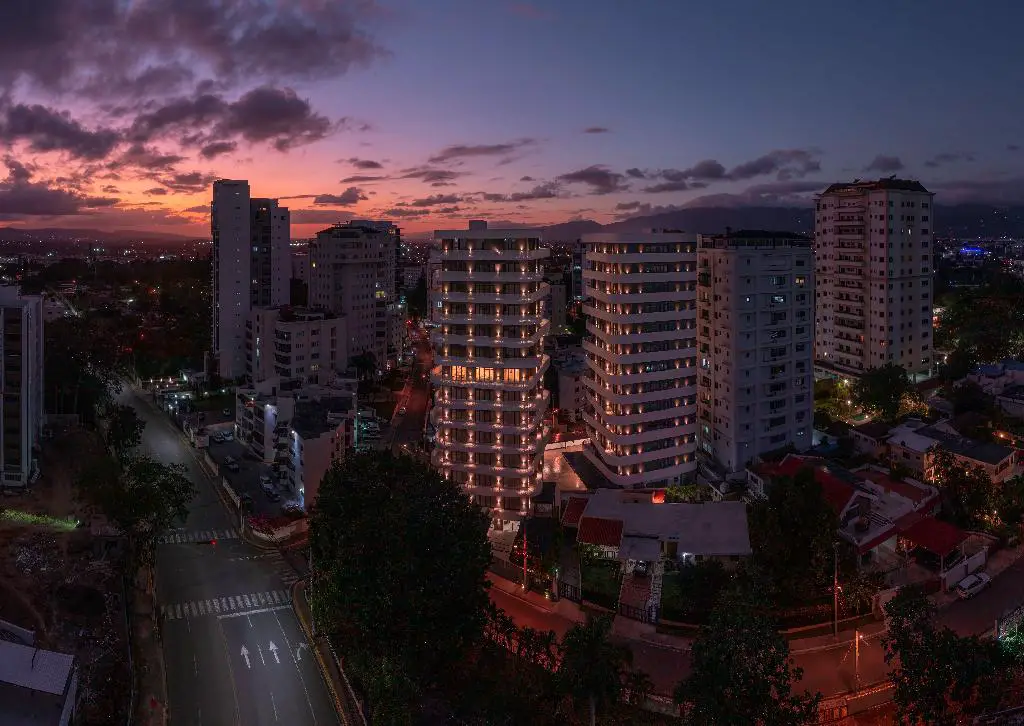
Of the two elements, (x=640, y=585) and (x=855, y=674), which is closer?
(x=855, y=674)

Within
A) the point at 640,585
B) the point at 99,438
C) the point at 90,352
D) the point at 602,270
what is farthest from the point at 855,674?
the point at 90,352

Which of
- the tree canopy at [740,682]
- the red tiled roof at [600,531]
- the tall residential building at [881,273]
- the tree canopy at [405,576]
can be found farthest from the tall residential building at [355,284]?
the tree canopy at [740,682]

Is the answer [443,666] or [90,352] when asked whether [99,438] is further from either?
[443,666]

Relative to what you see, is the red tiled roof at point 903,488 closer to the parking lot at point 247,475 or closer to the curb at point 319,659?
the curb at point 319,659

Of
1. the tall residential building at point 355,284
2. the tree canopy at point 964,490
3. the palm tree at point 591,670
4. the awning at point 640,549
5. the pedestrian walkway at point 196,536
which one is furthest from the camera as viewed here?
the tall residential building at point 355,284

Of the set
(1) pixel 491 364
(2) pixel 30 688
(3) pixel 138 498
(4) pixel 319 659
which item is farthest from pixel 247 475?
(2) pixel 30 688

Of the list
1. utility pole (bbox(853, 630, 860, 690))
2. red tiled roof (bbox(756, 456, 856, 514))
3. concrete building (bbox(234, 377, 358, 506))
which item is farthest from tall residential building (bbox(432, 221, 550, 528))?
utility pole (bbox(853, 630, 860, 690))

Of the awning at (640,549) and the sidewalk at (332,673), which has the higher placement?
the awning at (640,549)
